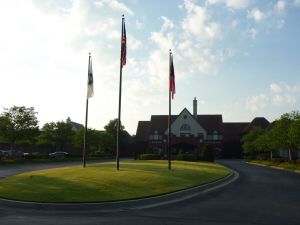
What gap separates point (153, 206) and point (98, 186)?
3.68 meters

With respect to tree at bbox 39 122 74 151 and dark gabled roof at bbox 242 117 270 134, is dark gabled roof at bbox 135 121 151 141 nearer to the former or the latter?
dark gabled roof at bbox 242 117 270 134

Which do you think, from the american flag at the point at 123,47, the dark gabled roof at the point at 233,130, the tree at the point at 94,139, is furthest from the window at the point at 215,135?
the american flag at the point at 123,47

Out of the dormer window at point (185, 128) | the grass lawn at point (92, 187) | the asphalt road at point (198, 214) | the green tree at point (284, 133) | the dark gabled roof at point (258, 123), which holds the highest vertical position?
Answer: the dark gabled roof at point (258, 123)

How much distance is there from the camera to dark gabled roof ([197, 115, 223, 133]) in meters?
82.6

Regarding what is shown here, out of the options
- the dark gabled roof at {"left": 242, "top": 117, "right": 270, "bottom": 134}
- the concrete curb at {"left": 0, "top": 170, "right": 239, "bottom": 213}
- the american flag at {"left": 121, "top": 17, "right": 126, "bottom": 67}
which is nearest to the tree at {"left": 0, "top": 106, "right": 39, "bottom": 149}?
the american flag at {"left": 121, "top": 17, "right": 126, "bottom": 67}

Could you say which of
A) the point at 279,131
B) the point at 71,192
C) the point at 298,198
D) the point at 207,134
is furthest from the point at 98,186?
the point at 207,134

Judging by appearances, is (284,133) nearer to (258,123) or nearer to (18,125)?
(18,125)

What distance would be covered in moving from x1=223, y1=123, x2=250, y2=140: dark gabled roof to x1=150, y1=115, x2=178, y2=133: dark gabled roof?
11612 millimetres

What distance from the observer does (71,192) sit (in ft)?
52.0

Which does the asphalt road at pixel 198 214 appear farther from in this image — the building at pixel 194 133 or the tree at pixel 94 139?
the building at pixel 194 133

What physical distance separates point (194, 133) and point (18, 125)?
39.8 meters

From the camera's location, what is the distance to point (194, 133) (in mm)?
79375

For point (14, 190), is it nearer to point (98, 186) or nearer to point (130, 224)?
point (98, 186)

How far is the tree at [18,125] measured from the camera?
157 feet
